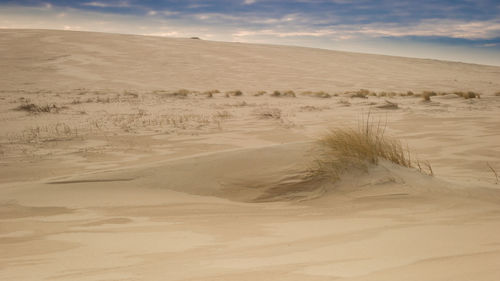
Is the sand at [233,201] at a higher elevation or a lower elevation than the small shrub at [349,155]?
lower

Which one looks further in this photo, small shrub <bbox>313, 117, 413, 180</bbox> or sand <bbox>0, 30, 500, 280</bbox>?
small shrub <bbox>313, 117, 413, 180</bbox>

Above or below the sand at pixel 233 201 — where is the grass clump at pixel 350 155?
above

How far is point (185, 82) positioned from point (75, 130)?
12.7m

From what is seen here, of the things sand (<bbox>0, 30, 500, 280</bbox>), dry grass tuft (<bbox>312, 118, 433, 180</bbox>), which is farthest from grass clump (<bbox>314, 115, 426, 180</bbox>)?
sand (<bbox>0, 30, 500, 280</bbox>)

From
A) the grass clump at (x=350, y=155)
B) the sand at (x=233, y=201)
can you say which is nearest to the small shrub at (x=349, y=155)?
the grass clump at (x=350, y=155)

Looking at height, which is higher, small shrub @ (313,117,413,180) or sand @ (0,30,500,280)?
small shrub @ (313,117,413,180)

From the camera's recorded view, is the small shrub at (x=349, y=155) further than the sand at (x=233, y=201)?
Yes

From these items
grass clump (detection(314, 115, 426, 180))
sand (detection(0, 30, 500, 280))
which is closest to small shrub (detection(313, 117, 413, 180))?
grass clump (detection(314, 115, 426, 180))

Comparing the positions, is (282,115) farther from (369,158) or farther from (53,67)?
(53,67)

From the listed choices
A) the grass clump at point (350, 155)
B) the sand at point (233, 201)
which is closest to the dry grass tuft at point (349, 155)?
the grass clump at point (350, 155)

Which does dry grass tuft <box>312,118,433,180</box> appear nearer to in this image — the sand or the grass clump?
the grass clump

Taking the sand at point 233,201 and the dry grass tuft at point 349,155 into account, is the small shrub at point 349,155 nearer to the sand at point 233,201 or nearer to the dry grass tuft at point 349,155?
the dry grass tuft at point 349,155

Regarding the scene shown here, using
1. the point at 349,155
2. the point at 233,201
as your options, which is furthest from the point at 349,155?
the point at 233,201

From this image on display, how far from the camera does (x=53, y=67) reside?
20875mm
